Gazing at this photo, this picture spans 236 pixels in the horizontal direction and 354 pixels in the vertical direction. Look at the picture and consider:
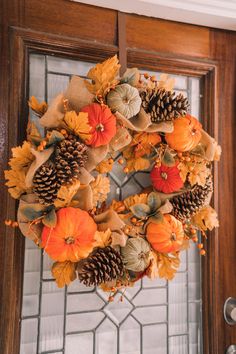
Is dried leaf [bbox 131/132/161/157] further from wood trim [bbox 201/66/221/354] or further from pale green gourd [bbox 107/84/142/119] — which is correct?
wood trim [bbox 201/66/221/354]

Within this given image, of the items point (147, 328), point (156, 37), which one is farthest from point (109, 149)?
point (147, 328)

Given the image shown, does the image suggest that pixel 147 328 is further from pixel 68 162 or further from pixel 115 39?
pixel 115 39

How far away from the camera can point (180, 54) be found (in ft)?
3.28

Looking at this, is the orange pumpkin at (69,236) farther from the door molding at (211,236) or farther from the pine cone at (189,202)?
the door molding at (211,236)

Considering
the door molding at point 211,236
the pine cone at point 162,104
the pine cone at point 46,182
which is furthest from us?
the door molding at point 211,236

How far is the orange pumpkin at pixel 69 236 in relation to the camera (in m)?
0.71

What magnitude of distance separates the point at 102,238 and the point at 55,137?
228 mm

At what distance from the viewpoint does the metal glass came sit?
85 centimetres

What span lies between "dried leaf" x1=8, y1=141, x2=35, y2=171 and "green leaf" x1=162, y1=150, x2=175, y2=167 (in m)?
0.30

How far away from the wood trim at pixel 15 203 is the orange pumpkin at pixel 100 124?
0.59ft

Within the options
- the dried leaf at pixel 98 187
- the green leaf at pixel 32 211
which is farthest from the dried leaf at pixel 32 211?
the dried leaf at pixel 98 187

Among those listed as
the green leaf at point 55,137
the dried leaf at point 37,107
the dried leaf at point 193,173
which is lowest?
the dried leaf at point 193,173

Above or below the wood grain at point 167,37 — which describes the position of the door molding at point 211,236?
below

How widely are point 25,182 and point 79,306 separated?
37 cm
